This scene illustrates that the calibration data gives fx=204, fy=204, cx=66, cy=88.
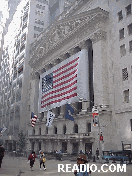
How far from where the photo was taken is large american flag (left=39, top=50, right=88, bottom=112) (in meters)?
40.2

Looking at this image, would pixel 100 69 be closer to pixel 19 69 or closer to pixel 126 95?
pixel 126 95

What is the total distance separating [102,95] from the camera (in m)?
35.7

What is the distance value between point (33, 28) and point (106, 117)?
5023cm

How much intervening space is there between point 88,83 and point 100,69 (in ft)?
13.5

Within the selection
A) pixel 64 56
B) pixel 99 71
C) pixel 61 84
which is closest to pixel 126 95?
pixel 99 71

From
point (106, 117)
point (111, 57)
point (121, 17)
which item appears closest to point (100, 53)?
point (111, 57)

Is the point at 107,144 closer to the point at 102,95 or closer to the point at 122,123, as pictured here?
the point at 122,123

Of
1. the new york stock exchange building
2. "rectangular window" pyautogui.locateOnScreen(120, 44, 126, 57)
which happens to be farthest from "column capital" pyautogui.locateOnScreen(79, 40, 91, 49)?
"rectangular window" pyautogui.locateOnScreen(120, 44, 126, 57)

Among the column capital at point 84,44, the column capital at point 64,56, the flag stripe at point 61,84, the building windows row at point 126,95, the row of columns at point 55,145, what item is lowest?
the row of columns at point 55,145

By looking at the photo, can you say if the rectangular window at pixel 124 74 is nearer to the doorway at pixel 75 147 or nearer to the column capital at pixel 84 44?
the column capital at pixel 84 44

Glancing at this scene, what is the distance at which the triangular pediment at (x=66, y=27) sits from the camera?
130 ft

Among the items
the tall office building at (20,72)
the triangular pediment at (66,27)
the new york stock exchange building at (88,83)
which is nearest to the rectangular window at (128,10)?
the new york stock exchange building at (88,83)

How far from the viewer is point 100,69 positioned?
1465 inches

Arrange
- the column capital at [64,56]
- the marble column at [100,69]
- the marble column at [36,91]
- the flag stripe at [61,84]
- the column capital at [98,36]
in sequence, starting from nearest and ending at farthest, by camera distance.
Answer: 1. the marble column at [100,69]
2. the column capital at [98,36]
3. the flag stripe at [61,84]
4. the column capital at [64,56]
5. the marble column at [36,91]
